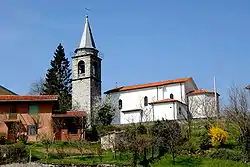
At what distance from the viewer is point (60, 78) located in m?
67.6

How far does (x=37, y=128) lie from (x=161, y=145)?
1397 centimetres

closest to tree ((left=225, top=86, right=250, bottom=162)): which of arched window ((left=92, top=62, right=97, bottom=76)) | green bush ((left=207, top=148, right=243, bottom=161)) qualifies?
green bush ((left=207, top=148, right=243, bottom=161))

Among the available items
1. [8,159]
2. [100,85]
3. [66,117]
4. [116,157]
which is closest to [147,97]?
[100,85]

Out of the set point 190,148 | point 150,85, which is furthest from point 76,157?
point 150,85

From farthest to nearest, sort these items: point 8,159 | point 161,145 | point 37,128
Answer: point 37,128
point 161,145
point 8,159

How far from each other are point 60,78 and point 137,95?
1283 cm

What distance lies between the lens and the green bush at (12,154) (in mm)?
33250

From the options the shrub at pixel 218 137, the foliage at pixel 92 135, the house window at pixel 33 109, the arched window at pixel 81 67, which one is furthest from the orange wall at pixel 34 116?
the arched window at pixel 81 67

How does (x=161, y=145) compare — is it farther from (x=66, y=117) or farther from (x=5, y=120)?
(x=5, y=120)

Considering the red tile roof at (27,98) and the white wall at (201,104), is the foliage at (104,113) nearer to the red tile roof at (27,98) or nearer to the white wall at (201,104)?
the white wall at (201,104)

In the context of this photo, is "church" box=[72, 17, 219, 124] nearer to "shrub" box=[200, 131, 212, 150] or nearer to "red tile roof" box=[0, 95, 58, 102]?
"red tile roof" box=[0, 95, 58, 102]

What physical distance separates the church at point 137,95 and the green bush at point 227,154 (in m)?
19.1

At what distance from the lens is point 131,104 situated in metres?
62.4

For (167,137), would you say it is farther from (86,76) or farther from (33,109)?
(86,76)
